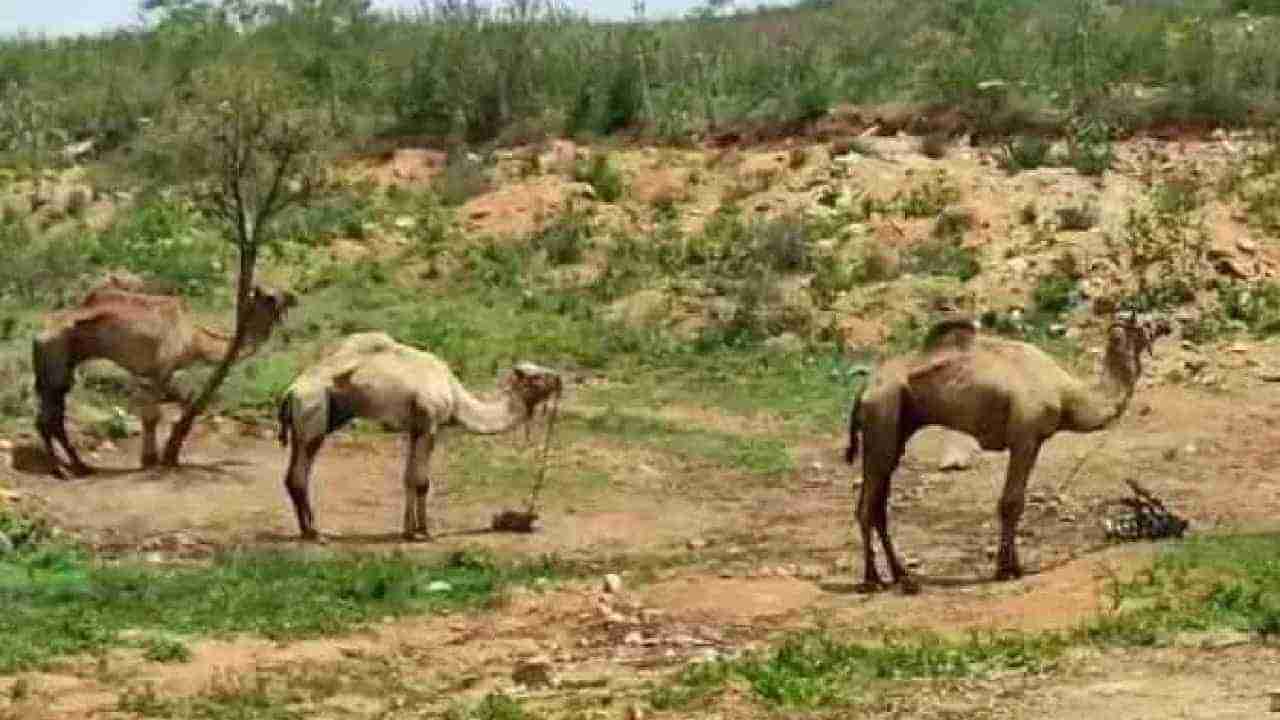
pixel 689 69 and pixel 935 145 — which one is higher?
pixel 689 69

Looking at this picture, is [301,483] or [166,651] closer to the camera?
[166,651]

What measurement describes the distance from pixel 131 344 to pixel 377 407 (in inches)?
143

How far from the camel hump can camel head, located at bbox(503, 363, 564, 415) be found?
12.0ft

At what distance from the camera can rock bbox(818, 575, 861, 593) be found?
13.9m

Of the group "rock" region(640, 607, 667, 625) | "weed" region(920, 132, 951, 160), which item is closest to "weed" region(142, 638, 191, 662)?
"rock" region(640, 607, 667, 625)

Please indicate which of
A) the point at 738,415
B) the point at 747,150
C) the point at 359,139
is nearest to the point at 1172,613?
the point at 738,415

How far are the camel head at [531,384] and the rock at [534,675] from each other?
5.52 metres

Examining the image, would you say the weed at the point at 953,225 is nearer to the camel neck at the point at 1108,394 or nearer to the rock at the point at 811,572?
the camel neck at the point at 1108,394

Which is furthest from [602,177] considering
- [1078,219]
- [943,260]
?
[1078,219]

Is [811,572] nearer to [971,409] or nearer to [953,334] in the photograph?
[971,409]

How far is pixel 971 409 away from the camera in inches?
557

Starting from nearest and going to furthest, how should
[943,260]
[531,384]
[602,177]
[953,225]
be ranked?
[531,384] < [943,260] < [953,225] < [602,177]

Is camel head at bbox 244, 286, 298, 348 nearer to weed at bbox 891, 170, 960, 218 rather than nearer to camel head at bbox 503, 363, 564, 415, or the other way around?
camel head at bbox 503, 363, 564, 415

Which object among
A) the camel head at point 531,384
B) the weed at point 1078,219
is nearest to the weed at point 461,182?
the weed at point 1078,219
